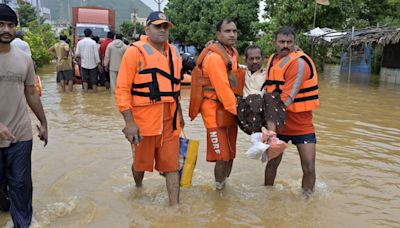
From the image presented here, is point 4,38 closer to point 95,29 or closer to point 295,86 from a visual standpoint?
point 295,86

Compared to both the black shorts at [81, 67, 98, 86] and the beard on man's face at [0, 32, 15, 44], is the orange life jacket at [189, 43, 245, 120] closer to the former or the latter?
the beard on man's face at [0, 32, 15, 44]

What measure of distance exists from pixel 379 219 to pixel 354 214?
22 centimetres

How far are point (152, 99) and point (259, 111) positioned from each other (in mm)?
964

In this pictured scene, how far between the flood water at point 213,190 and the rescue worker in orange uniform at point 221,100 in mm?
601

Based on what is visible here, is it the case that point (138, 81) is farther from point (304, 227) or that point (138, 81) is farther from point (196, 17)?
point (196, 17)

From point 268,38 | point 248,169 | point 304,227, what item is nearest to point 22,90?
point 304,227

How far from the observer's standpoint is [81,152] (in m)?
5.94

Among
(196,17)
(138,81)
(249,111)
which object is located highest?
(196,17)

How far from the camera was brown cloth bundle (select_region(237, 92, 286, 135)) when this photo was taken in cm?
379

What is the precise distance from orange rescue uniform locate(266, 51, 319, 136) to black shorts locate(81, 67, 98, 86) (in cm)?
808

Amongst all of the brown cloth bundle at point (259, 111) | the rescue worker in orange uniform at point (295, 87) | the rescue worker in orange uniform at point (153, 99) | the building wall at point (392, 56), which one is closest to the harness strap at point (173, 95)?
the rescue worker in orange uniform at point (153, 99)

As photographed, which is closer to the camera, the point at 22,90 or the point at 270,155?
the point at 22,90

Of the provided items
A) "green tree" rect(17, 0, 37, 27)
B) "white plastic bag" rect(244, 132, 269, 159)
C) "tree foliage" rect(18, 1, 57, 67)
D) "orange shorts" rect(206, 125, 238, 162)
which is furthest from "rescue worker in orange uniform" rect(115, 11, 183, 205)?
"green tree" rect(17, 0, 37, 27)

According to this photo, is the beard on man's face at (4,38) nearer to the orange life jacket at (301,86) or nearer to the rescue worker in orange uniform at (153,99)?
the rescue worker in orange uniform at (153,99)
